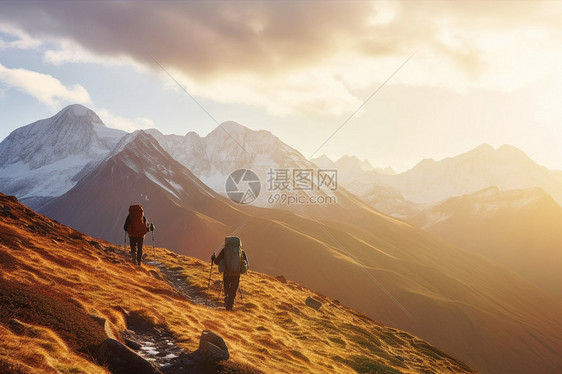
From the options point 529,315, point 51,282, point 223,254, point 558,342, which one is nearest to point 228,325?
point 223,254

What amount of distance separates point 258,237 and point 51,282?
475 ft

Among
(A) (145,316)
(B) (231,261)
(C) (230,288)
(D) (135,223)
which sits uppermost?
(B) (231,261)

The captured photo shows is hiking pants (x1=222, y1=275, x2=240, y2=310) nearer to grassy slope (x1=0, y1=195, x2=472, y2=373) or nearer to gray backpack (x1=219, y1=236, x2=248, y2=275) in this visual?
gray backpack (x1=219, y1=236, x2=248, y2=275)

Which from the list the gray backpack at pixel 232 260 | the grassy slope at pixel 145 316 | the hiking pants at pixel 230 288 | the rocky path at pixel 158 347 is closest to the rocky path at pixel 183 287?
the grassy slope at pixel 145 316

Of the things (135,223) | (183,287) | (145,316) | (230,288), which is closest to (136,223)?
(135,223)

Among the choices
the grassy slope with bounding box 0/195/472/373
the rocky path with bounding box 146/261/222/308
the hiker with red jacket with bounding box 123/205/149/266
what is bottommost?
the rocky path with bounding box 146/261/222/308

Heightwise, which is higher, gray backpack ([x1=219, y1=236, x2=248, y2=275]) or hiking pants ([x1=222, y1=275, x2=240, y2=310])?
gray backpack ([x1=219, y1=236, x2=248, y2=275])

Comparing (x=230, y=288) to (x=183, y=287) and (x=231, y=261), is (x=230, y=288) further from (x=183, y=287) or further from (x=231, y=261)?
(x=183, y=287)

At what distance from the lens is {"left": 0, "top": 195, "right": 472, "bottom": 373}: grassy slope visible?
8.80 m

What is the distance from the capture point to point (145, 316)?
548 inches

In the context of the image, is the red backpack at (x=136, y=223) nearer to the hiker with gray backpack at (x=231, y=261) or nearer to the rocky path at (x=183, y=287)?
the rocky path at (x=183, y=287)

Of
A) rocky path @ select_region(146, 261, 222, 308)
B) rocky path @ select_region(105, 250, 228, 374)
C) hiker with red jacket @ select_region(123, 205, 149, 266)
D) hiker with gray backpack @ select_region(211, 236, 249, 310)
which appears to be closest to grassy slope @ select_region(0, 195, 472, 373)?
rocky path @ select_region(105, 250, 228, 374)

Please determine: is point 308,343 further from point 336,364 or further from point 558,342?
point 558,342

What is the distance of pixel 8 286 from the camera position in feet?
34.3
